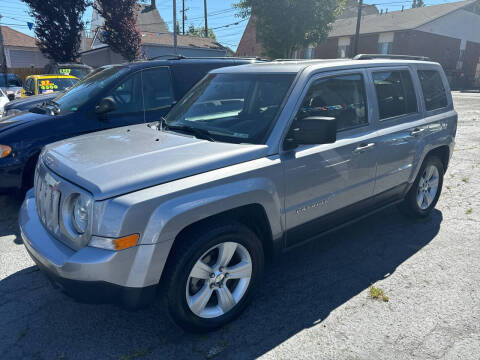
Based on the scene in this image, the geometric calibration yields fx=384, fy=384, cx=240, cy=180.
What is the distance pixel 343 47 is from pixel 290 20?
718 inches

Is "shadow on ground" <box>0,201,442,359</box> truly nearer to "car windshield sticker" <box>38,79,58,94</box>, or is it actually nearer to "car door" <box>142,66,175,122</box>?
"car door" <box>142,66,175,122</box>

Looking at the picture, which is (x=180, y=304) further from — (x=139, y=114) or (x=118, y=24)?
(x=118, y=24)

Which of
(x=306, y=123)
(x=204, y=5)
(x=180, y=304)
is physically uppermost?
(x=204, y=5)

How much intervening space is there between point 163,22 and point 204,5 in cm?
704

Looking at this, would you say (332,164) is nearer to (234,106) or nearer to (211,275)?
(234,106)

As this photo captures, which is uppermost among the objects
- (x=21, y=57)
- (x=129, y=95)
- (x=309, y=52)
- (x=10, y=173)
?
(x=309, y=52)

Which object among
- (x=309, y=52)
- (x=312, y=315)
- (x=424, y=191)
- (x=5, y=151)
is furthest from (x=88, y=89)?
(x=309, y=52)

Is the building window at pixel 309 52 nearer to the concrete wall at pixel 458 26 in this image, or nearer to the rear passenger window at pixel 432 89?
the concrete wall at pixel 458 26

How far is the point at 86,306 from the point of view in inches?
120

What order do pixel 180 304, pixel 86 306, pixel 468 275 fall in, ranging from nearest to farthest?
pixel 180 304 → pixel 86 306 → pixel 468 275

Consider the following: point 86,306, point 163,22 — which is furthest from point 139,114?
point 163,22

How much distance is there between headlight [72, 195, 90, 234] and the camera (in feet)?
7.66

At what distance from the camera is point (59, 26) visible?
24016 millimetres

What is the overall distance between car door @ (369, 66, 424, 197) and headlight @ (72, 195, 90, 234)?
2.67 metres
